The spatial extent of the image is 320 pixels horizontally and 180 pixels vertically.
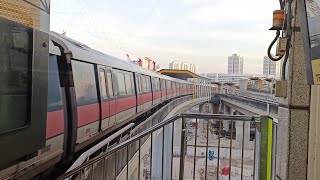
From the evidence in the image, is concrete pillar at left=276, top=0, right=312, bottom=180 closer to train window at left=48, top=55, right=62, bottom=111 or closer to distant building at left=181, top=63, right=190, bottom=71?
train window at left=48, top=55, right=62, bottom=111

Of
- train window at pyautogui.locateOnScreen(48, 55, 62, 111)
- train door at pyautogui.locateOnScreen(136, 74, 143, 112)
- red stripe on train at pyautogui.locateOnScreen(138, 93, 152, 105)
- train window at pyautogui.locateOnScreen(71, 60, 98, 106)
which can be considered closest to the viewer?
train window at pyautogui.locateOnScreen(48, 55, 62, 111)

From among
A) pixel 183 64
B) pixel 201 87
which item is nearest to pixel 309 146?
pixel 201 87

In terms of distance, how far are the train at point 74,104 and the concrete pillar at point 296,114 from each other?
244cm

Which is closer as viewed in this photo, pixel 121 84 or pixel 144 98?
pixel 121 84

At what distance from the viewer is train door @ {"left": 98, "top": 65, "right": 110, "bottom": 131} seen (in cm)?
868

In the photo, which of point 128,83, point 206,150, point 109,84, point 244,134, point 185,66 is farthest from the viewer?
point 185,66

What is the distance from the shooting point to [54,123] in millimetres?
5664

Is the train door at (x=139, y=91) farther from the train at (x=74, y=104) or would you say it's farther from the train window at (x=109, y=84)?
the train window at (x=109, y=84)

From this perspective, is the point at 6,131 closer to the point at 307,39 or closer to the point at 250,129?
the point at 307,39

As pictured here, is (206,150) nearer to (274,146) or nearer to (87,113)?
(274,146)

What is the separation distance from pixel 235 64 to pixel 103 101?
241 feet

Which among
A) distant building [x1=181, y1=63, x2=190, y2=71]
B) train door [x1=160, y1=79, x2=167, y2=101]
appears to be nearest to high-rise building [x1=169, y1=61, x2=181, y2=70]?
distant building [x1=181, y1=63, x2=190, y2=71]

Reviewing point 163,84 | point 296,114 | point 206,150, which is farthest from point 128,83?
point 163,84

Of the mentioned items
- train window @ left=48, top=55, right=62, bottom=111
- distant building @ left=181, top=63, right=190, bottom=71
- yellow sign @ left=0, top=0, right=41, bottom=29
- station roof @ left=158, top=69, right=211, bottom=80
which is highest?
distant building @ left=181, top=63, right=190, bottom=71
